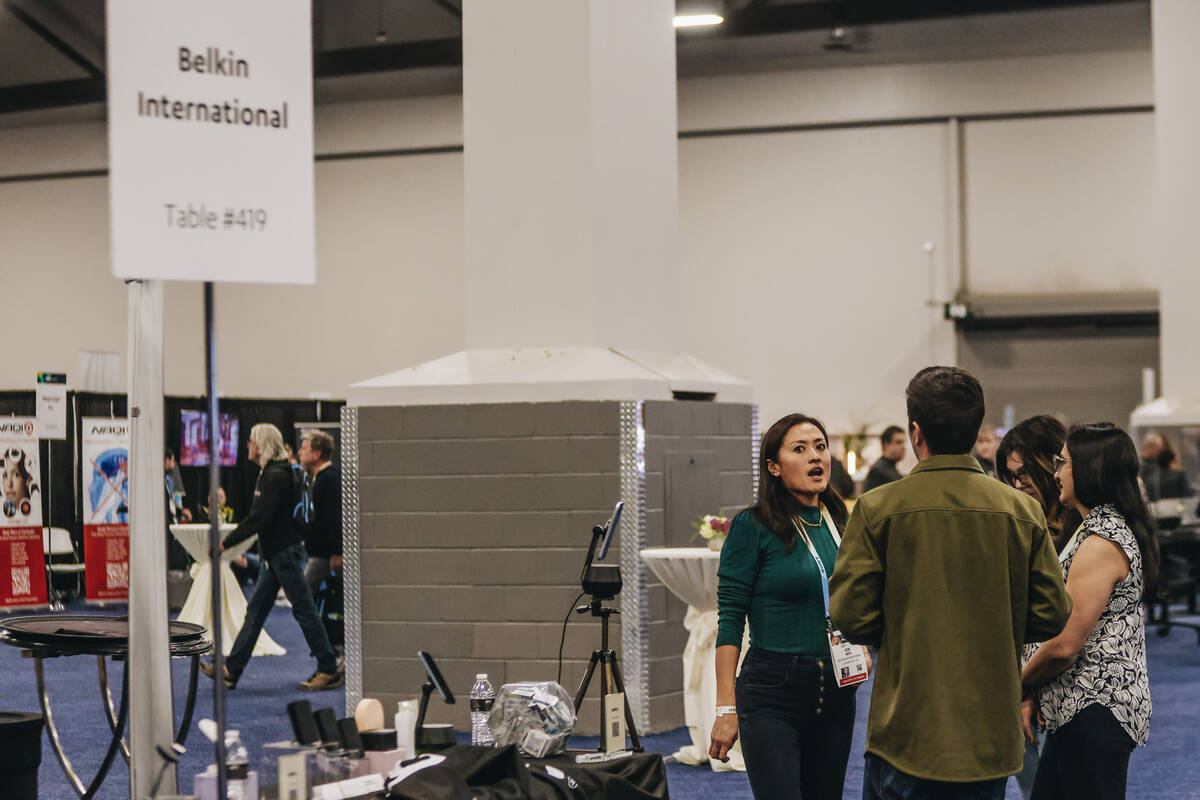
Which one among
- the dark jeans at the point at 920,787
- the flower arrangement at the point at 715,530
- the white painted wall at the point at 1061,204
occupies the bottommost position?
the dark jeans at the point at 920,787

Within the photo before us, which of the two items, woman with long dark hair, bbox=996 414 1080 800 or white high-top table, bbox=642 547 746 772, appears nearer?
woman with long dark hair, bbox=996 414 1080 800

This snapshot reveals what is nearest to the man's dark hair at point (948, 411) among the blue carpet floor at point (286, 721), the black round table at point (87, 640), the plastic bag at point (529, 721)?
the plastic bag at point (529, 721)

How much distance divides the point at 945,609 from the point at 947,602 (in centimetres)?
1

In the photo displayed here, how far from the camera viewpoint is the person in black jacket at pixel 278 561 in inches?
302

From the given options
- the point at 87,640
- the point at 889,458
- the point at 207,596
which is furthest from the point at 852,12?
the point at 87,640

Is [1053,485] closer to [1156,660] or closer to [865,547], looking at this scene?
[865,547]

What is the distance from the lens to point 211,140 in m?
2.29

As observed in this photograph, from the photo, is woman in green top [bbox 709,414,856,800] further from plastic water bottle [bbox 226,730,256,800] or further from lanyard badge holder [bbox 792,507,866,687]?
plastic water bottle [bbox 226,730,256,800]

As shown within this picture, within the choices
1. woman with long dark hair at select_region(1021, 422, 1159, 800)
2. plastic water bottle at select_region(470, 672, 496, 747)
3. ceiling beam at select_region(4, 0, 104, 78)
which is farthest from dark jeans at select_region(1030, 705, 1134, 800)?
ceiling beam at select_region(4, 0, 104, 78)

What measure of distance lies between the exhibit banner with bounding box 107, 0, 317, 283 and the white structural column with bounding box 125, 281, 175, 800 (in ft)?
1.85

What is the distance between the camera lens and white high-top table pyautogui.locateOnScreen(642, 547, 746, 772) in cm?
569

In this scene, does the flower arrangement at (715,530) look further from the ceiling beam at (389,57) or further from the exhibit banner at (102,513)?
the ceiling beam at (389,57)

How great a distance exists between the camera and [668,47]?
6887mm

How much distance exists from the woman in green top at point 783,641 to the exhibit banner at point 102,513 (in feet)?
30.4
